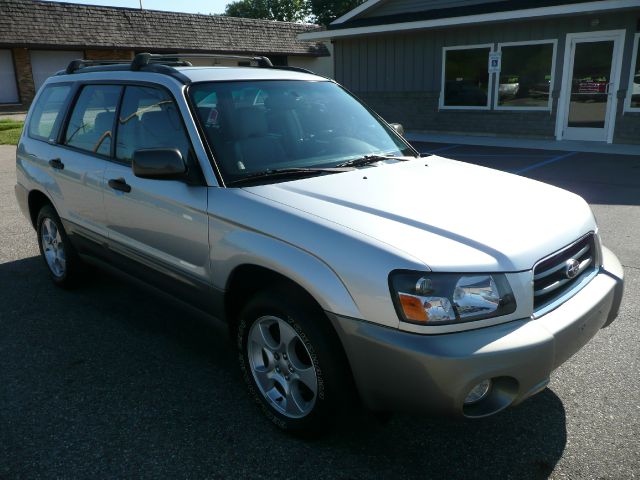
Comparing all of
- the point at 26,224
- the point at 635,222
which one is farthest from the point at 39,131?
the point at 635,222

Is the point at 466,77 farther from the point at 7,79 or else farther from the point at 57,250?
the point at 7,79

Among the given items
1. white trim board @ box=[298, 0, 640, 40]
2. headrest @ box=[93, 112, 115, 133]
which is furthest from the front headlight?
white trim board @ box=[298, 0, 640, 40]

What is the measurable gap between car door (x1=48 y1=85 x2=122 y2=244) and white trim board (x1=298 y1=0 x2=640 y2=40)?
11.7 meters

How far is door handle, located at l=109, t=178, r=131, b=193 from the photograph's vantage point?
143 inches

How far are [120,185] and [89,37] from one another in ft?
84.7

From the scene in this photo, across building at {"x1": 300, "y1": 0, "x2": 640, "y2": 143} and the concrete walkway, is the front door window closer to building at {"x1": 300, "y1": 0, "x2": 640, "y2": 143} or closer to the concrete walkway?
building at {"x1": 300, "y1": 0, "x2": 640, "y2": 143}

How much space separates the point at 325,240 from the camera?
2498 millimetres

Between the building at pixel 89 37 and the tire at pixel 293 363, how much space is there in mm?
22997

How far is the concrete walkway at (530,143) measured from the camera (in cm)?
1261

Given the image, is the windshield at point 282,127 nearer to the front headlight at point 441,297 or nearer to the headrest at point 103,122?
the headrest at point 103,122

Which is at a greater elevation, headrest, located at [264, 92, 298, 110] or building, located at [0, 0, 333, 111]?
building, located at [0, 0, 333, 111]

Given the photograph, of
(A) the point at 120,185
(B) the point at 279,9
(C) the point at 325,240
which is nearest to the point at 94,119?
(A) the point at 120,185

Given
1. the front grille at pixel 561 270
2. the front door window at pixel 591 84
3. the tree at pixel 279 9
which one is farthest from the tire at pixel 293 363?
the tree at pixel 279 9

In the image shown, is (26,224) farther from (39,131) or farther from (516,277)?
(516,277)
